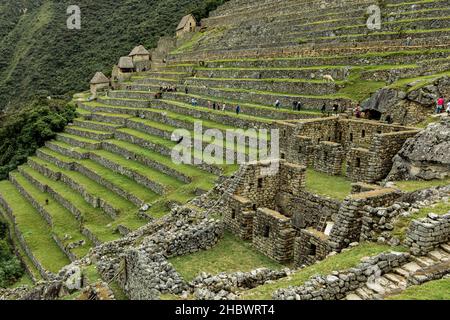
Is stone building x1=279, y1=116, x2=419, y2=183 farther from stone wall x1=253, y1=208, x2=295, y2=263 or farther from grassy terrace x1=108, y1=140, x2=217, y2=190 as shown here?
grassy terrace x1=108, y1=140, x2=217, y2=190

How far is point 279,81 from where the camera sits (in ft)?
76.6

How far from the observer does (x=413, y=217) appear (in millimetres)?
6648

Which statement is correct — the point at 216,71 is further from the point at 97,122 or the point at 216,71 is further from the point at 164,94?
the point at 97,122

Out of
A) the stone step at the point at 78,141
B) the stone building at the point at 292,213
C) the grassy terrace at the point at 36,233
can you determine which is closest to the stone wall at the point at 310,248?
the stone building at the point at 292,213

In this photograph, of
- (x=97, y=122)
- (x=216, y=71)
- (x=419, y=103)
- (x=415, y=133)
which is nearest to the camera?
(x=415, y=133)

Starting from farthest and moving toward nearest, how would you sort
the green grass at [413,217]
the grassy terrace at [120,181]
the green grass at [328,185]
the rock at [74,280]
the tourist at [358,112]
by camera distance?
the grassy terrace at [120,181] → the tourist at [358,112] → the rock at [74,280] → the green grass at [328,185] → the green grass at [413,217]

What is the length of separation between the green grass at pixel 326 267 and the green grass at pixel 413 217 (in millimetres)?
296

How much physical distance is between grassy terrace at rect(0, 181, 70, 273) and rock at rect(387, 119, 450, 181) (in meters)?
13.7

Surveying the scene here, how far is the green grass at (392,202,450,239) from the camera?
649 centimetres

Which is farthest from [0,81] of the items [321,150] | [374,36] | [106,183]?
[321,150]

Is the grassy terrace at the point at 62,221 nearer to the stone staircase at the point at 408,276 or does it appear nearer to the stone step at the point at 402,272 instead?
the stone staircase at the point at 408,276

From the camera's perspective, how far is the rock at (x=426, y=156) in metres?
9.29

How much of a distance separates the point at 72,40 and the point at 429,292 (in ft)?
239
